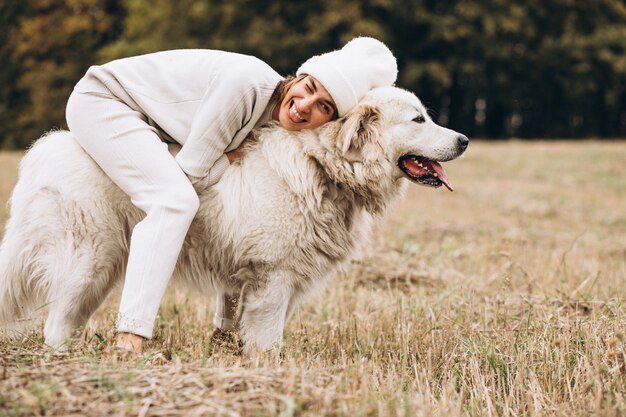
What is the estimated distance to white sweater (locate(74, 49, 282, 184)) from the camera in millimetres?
3531

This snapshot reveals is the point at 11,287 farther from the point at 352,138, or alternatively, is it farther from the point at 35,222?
the point at 352,138

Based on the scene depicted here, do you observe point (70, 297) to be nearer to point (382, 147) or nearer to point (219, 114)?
point (219, 114)

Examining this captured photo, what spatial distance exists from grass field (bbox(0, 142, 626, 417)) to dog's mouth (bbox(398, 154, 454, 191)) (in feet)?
1.49

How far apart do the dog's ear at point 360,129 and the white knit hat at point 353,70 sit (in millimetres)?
95

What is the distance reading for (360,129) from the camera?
12.5 feet

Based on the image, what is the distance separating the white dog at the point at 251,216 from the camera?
11.6 feet

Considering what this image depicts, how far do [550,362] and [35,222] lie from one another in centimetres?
283

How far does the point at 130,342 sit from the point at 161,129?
1.29m

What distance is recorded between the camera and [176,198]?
3.33 m

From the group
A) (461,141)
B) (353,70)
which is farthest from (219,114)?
(461,141)

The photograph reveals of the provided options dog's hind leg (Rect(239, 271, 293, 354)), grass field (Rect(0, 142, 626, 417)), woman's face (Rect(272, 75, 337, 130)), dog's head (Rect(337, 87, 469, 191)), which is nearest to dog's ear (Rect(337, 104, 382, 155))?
dog's head (Rect(337, 87, 469, 191))

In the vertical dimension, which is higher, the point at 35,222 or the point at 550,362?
the point at 35,222

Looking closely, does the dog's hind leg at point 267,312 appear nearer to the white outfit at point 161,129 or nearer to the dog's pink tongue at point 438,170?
the white outfit at point 161,129

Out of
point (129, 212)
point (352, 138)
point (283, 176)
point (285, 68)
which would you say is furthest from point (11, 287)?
point (285, 68)
